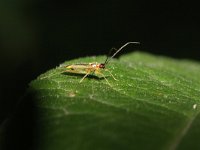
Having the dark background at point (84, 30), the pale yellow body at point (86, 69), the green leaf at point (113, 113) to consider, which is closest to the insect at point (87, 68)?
the pale yellow body at point (86, 69)

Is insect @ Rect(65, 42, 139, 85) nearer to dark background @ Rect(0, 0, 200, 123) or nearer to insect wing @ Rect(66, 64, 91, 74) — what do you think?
insect wing @ Rect(66, 64, 91, 74)

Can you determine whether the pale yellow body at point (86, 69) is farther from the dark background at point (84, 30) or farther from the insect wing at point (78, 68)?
the dark background at point (84, 30)

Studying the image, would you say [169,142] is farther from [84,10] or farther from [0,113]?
[84,10]

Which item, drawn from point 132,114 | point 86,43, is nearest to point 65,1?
point 86,43

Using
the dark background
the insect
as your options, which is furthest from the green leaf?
the dark background

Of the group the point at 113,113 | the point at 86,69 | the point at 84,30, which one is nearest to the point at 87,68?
the point at 86,69

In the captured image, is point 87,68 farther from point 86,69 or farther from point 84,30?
point 84,30
